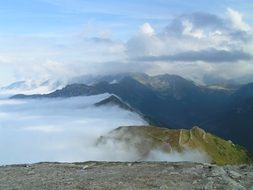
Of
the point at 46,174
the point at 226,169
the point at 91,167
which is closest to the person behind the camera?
the point at 226,169

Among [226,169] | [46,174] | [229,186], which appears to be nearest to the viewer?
[229,186]

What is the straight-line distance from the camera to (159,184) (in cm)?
3847

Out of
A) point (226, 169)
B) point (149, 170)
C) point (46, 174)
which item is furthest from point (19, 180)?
point (226, 169)

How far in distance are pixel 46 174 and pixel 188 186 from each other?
15220 millimetres

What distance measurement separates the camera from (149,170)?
45281 mm

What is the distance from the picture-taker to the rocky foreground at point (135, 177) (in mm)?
38406

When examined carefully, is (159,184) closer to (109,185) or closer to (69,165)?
(109,185)

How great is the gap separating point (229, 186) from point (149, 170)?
972cm

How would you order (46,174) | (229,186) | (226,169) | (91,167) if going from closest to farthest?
(229,186) < (226,169) < (46,174) < (91,167)

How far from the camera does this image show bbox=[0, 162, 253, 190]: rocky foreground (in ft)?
126

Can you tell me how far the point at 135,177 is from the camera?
41.4m

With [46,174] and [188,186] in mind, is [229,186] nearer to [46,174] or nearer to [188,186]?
[188,186]

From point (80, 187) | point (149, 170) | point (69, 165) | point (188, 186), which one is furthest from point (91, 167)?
point (188, 186)

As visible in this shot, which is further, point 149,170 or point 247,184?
point 149,170
